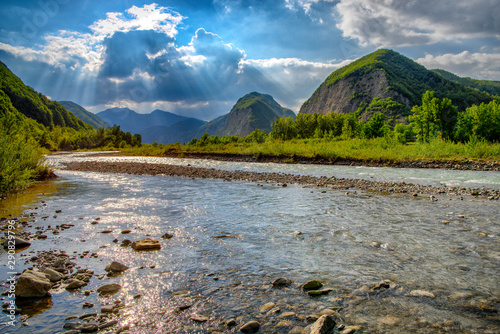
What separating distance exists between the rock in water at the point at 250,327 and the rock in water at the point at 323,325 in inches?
27.0

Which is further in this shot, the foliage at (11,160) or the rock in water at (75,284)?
the foliage at (11,160)

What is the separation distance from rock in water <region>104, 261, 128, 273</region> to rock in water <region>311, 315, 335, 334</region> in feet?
12.3

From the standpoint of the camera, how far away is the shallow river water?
3.58 metres

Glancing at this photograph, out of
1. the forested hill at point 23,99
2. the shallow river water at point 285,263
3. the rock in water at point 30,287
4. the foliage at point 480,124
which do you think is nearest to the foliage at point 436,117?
the foliage at point 480,124

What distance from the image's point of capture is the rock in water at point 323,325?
3158 millimetres

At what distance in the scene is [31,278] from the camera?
13.7 feet

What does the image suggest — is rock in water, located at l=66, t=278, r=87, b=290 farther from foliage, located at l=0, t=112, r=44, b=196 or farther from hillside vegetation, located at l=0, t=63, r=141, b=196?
hillside vegetation, located at l=0, t=63, r=141, b=196

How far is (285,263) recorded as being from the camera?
5492 millimetres

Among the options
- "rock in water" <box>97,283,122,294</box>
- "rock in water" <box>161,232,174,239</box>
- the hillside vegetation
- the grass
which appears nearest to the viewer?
"rock in water" <box>97,283,122,294</box>

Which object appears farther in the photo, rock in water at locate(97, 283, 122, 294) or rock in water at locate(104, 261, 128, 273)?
rock in water at locate(104, 261, 128, 273)

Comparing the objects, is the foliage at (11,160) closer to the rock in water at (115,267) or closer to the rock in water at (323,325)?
the rock in water at (115,267)

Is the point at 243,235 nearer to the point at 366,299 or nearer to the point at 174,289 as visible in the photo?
the point at 174,289

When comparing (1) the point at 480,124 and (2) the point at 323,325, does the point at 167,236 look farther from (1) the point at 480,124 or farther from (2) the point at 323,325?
(1) the point at 480,124

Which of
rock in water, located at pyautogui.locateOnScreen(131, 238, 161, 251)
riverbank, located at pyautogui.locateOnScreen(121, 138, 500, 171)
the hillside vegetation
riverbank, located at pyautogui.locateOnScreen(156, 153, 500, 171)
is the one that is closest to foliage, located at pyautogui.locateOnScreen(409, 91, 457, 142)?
riverbank, located at pyautogui.locateOnScreen(121, 138, 500, 171)
